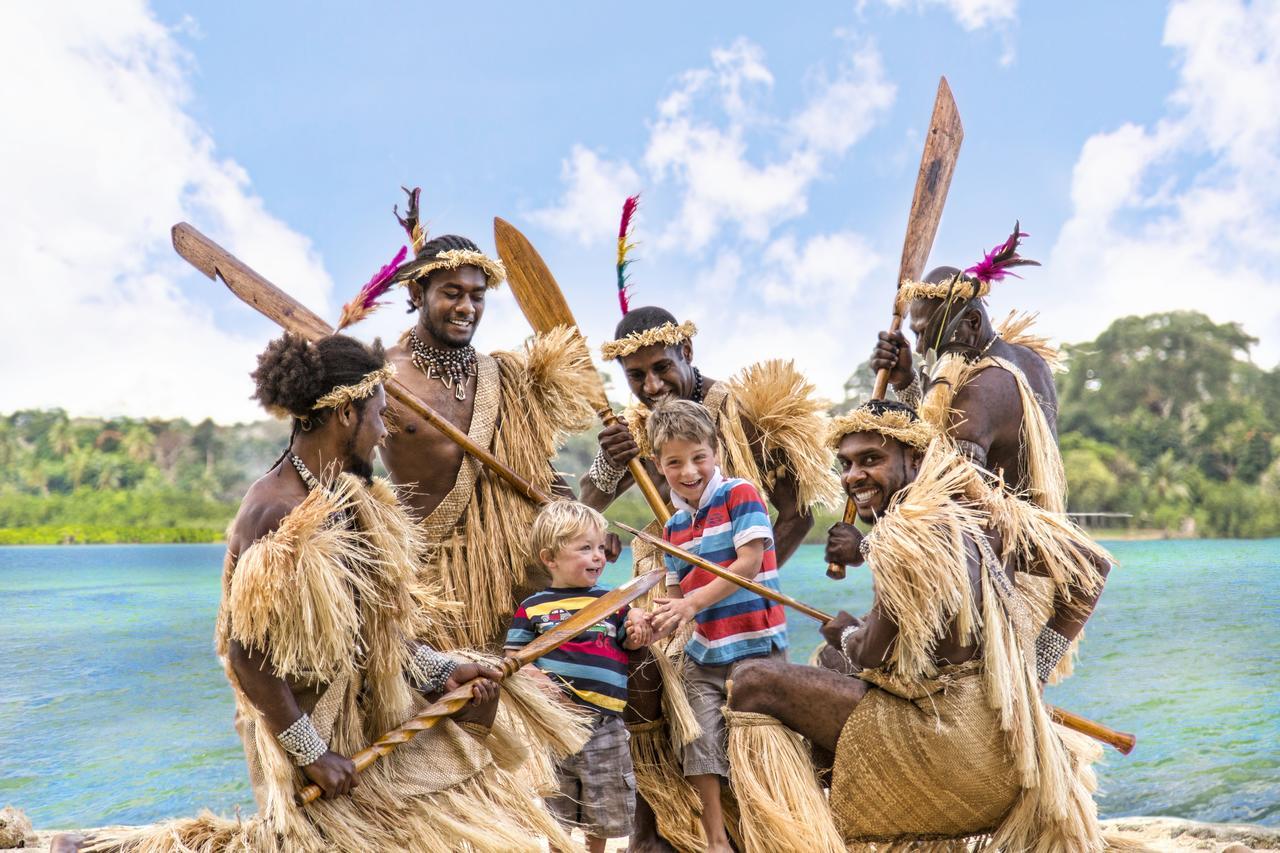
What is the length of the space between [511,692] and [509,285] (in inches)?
64.0

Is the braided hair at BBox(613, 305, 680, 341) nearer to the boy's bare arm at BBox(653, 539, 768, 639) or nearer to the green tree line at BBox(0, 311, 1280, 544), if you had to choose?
the boy's bare arm at BBox(653, 539, 768, 639)

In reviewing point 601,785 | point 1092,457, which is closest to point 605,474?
point 601,785

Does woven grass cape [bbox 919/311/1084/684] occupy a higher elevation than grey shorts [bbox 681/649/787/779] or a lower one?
higher

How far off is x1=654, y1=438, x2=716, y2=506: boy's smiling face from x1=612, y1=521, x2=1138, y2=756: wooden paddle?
18 cm

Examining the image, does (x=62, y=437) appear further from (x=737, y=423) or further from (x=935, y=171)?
(x=737, y=423)

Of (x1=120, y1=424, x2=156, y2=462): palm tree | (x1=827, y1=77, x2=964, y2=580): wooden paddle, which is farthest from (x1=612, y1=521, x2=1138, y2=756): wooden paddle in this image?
(x1=120, y1=424, x2=156, y2=462): palm tree

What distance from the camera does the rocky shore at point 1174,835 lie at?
398 cm

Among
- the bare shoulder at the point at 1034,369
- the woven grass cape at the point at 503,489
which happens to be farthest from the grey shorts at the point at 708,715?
the bare shoulder at the point at 1034,369

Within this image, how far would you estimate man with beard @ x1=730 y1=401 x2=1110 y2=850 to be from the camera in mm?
2639

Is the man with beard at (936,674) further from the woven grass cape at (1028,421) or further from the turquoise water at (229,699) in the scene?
the turquoise water at (229,699)

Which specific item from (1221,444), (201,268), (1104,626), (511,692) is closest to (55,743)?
(201,268)

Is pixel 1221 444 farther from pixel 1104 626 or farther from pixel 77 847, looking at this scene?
pixel 77 847

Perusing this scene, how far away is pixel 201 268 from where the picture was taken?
357 centimetres

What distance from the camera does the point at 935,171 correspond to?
4.32m
